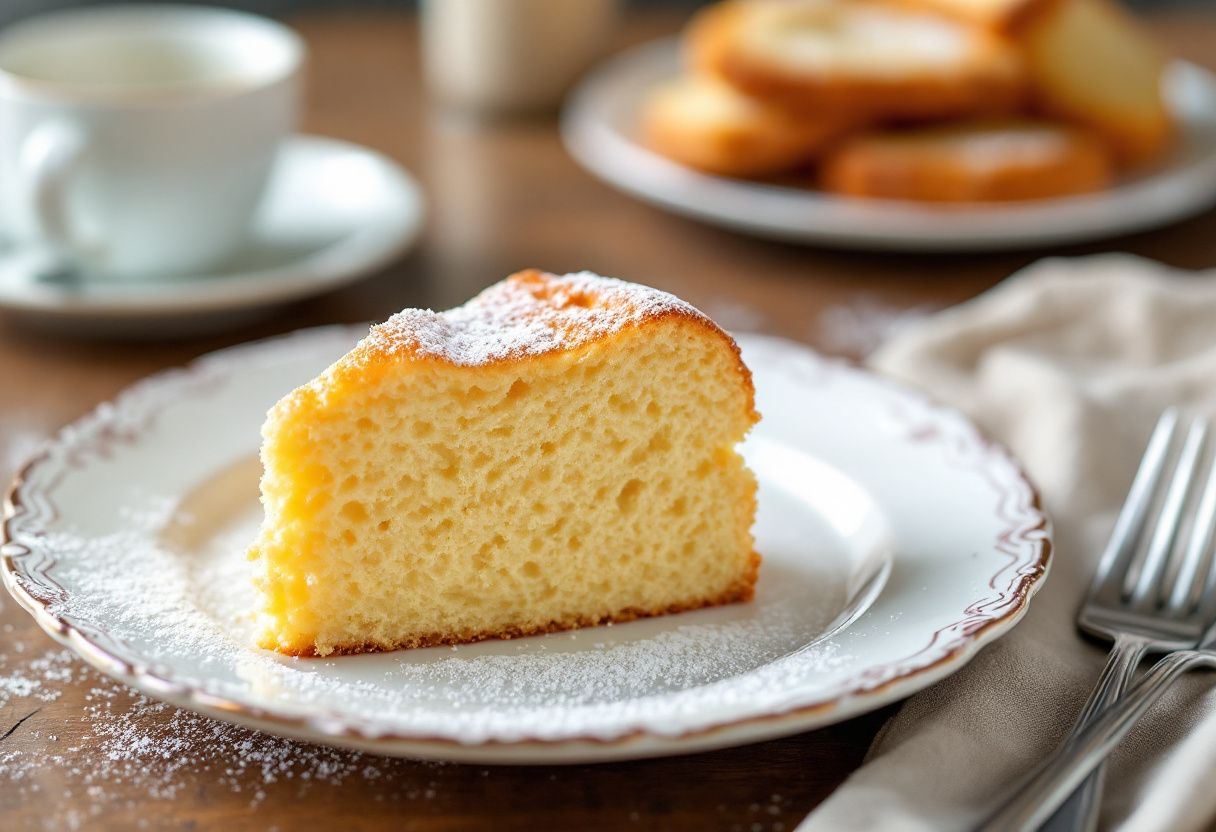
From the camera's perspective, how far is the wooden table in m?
1.33

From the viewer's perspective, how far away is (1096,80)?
2939mm

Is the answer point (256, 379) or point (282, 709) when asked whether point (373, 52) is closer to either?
point (256, 379)

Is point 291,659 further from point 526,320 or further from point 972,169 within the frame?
point 972,169

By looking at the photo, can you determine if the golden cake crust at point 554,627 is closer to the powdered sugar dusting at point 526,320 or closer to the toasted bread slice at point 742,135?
the powdered sugar dusting at point 526,320

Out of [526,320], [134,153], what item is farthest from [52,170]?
[526,320]

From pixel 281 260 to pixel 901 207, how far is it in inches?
46.4

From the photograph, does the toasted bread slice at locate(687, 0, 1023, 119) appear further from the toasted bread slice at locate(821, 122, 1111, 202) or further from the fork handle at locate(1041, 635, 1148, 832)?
the fork handle at locate(1041, 635, 1148, 832)

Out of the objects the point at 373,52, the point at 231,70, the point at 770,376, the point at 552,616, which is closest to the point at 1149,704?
the point at 552,616

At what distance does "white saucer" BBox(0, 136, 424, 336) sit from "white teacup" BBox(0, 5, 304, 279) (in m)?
0.06

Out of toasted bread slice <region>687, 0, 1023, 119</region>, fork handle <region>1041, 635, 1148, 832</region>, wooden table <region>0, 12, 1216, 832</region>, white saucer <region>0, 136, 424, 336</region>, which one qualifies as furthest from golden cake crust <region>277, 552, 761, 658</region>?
toasted bread slice <region>687, 0, 1023, 119</region>

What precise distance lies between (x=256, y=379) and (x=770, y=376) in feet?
2.39

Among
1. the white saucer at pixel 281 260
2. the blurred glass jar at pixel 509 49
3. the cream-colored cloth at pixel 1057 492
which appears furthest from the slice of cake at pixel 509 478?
the blurred glass jar at pixel 509 49

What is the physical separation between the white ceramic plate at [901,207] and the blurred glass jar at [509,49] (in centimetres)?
46

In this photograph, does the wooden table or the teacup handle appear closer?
the wooden table
